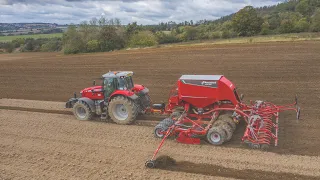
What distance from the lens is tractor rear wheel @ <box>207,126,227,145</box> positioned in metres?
Answer: 9.03

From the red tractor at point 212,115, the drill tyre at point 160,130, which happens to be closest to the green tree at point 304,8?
the red tractor at point 212,115

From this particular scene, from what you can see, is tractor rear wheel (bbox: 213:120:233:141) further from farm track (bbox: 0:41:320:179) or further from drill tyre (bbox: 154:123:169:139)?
drill tyre (bbox: 154:123:169:139)

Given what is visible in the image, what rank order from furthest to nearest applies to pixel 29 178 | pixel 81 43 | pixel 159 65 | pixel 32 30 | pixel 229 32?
1. pixel 32 30
2. pixel 229 32
3. pixel 81 43
4. pixel 159 65
5. pixel 29 178

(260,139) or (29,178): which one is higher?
(260,139)

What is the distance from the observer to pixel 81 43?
130 feet

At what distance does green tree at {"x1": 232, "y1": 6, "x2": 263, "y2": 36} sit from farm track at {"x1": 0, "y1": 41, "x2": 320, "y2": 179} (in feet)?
75.2

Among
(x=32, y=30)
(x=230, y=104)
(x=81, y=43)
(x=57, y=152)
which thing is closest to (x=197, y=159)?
(x=230, y=104)

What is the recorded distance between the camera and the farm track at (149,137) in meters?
7.98

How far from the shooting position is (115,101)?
11.1 meters

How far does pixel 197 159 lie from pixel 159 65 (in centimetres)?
1412

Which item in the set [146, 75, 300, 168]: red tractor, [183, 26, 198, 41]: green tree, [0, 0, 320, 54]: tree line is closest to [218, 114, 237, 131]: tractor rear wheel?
[146, 75, 300, 168]: red tractor

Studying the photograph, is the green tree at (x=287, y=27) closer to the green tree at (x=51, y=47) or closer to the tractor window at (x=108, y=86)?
the green tree at (x=51, y=47)

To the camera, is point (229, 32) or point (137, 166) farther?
point (229, 32)

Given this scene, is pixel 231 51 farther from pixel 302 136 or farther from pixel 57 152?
pixel 57 152
